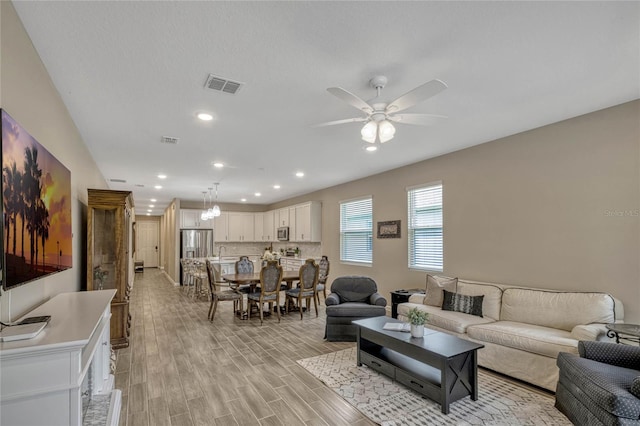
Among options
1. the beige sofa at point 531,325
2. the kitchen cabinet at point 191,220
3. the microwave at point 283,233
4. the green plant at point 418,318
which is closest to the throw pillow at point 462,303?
the beige sofa at point 531,325

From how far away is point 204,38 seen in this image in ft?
7.21

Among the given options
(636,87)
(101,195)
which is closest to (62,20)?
(101,195)

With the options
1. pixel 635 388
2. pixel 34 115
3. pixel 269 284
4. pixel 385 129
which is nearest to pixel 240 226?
pixel 269 284

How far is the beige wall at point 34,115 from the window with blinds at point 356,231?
5.15 meters

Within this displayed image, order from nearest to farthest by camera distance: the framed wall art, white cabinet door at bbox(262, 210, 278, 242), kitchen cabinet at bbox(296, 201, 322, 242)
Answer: the framed wall art, kitchen cabinet at bbox(296, 201, 322, 242), white cabinet door at bbox(262, 210, 278, 242)

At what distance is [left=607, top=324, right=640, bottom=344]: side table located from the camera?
2805 millimetres

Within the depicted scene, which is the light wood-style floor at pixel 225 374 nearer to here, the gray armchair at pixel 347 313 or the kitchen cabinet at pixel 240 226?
the gray armchair at pixel 347 313

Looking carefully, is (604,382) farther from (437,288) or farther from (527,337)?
(437,288)

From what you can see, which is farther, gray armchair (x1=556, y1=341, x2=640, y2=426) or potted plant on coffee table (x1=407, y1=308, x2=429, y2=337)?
potted plant on coffee table (x1=407, y1=308, x2=429, y2=337)

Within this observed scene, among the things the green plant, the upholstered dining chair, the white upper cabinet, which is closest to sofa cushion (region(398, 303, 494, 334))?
the green plant

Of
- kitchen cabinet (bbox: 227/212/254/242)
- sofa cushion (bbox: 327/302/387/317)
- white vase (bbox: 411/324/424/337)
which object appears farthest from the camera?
kitchen cabinet (bbox: 227/212/254/242)

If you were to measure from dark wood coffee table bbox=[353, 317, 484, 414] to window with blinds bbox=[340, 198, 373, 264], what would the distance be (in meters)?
3.60

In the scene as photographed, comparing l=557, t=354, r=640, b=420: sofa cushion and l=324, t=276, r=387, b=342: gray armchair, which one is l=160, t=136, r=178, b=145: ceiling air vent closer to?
l=324, t=276, r=387, b=342: gray armchair

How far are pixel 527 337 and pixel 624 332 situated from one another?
76 cm
